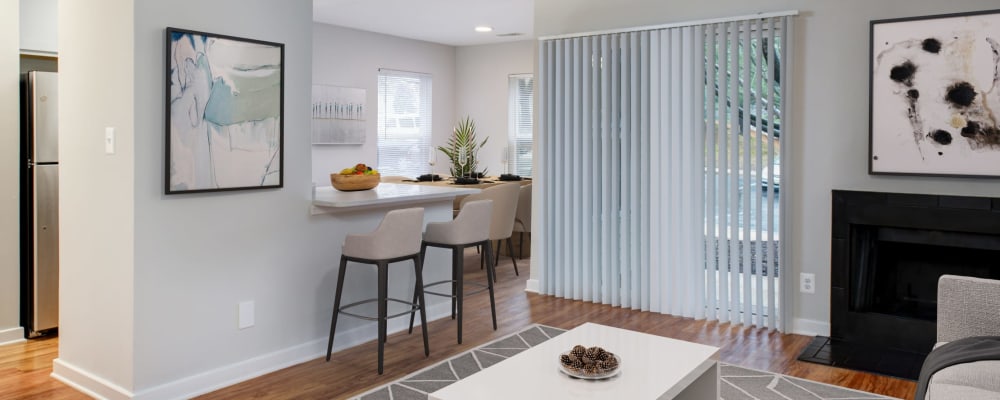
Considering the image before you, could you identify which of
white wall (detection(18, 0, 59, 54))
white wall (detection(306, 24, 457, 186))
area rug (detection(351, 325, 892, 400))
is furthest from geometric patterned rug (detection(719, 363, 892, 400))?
white wall (detection(306, 24, 457, 186))

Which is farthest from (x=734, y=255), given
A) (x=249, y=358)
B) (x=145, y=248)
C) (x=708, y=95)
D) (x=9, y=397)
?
(x=9, y=397)

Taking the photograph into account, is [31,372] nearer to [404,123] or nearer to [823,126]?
[823,126]

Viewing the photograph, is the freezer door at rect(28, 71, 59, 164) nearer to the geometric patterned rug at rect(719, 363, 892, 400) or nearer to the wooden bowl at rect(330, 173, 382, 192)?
the wooden bowl at rect(330, 173, 382, 192)

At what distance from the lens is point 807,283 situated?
4.37 m

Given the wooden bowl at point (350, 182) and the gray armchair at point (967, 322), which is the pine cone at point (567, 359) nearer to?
the gray armchair at point (967, 322)

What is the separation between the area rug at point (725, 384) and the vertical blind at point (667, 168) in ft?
3.11

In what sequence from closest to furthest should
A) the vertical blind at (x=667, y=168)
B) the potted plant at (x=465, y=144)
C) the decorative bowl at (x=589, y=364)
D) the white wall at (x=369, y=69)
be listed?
the decorative bowl at (x=589, y=364) → the vertical blind at (x=667, y=168) → the white wall at (x=369, y=69) → the potted plant at (x=465, y=144)

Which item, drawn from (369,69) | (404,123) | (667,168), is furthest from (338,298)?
(404,123)

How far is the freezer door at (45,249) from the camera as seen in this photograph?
4164mm

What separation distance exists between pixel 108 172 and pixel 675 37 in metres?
3.29

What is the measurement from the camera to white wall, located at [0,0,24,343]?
4043 millimetres

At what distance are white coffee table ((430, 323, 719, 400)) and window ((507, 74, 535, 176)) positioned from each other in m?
5.63

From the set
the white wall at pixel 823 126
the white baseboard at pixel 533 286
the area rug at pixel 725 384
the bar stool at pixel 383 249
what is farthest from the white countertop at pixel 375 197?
the white wall at pixel 823 126

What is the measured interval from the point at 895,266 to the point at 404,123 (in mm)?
5587
